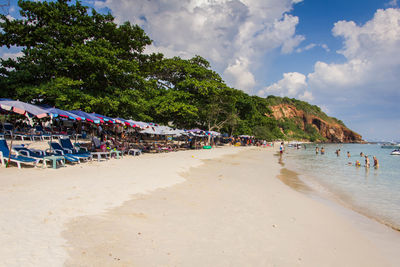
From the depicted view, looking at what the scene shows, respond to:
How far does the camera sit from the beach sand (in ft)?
10.3

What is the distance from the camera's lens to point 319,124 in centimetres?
12581

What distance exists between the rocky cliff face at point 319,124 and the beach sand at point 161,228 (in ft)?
366

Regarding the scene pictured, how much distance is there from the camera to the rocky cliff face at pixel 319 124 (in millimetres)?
117250

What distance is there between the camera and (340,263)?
3.63 meters

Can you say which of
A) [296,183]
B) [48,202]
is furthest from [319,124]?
[48,202]

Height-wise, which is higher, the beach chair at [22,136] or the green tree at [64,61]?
the green tree at [64,61]

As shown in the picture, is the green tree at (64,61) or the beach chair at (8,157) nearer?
the beach chair at (8,157)

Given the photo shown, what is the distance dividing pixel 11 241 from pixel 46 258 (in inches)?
28.8

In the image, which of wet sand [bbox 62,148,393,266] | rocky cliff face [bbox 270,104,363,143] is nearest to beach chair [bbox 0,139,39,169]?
wet sand [bbox 62,148,393,266]

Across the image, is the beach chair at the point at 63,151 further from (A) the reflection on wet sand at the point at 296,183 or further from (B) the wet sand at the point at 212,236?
(A) the reflection on wet sand at the point at 296,183

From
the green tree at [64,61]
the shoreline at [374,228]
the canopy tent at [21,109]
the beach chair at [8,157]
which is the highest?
the green tree at [64,61]

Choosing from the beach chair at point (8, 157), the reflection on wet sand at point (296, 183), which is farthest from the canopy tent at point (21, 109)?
the reflection on wet sand at point (296, 183)

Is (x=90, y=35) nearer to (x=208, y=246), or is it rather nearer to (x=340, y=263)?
(x=208, y=246)

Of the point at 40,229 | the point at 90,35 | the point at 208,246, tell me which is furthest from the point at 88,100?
the point at 208,246
